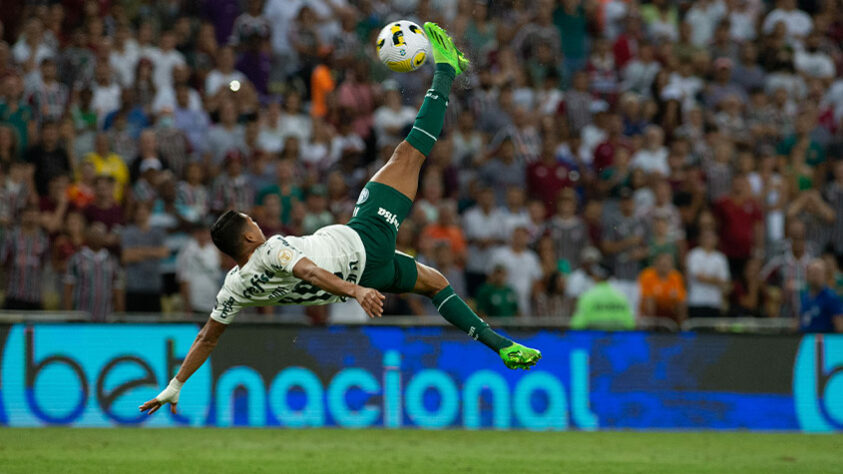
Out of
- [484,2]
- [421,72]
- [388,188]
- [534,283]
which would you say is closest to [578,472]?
[388,188]

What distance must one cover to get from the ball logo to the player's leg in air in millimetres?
5888

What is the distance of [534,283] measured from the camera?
50.4ft

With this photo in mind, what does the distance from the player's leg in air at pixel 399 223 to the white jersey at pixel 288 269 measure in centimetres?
16

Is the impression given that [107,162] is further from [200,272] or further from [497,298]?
[497,298]

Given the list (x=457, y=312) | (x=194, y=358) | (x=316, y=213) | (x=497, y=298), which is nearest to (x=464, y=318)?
(x=457, y=312)

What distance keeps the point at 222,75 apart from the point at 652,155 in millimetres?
6256

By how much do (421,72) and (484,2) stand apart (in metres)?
1.83

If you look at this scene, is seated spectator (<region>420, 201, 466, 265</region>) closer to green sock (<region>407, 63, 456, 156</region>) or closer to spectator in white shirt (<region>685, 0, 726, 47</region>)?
green sock (<region>407, 63, 456, 156</region>)

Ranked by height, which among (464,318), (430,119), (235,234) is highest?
(430,119)

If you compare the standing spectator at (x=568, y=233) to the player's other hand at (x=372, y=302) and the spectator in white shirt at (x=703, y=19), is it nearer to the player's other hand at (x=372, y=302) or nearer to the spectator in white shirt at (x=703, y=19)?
the spectator in white shirt at (x=703, y=19)

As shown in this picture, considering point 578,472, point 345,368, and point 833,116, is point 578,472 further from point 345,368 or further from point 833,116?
point 833,116

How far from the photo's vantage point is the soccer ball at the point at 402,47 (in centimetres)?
1002

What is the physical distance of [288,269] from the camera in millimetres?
8312

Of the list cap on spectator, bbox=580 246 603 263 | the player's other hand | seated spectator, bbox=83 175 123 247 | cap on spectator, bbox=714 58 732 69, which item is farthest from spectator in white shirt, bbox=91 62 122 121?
the player's other hand
